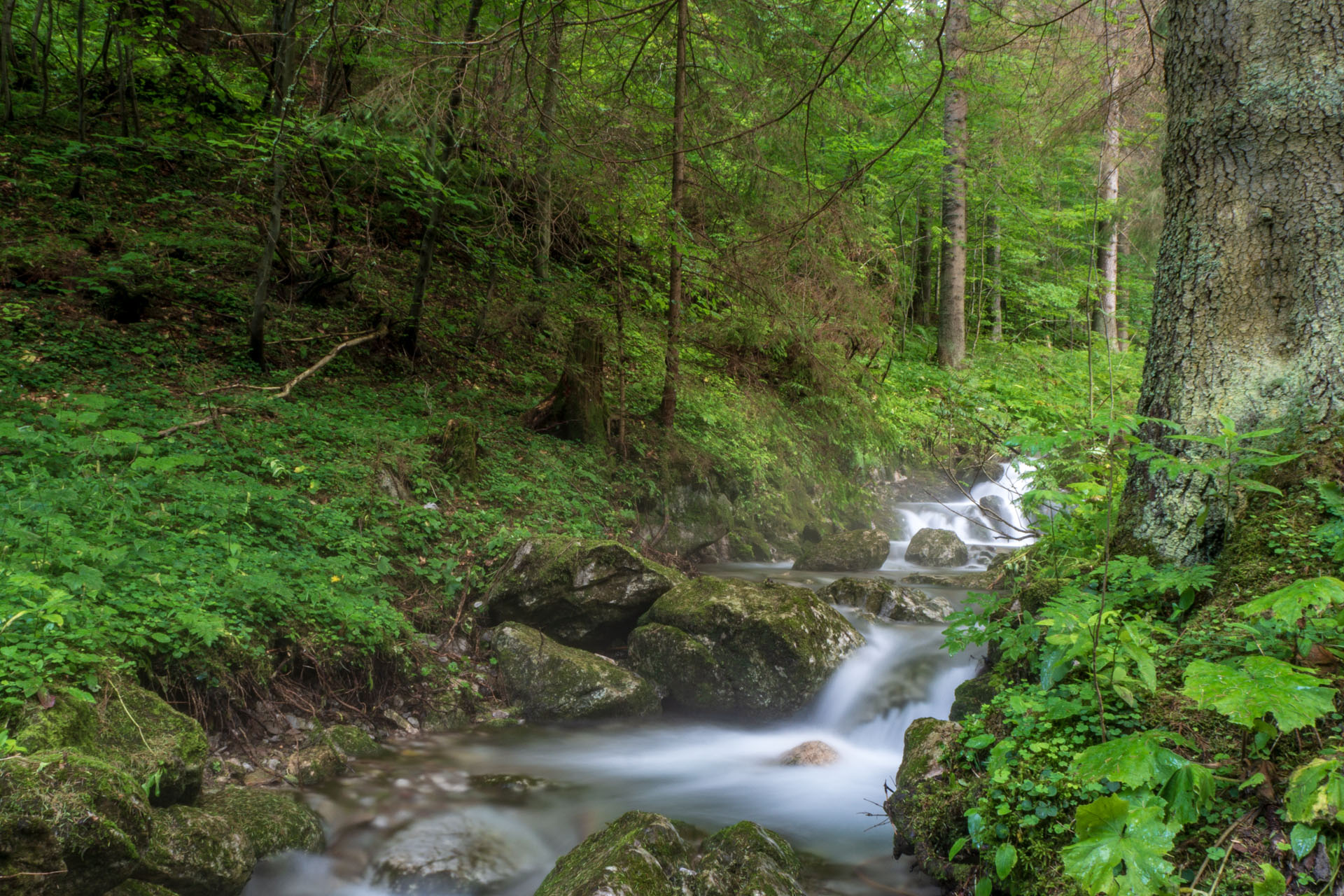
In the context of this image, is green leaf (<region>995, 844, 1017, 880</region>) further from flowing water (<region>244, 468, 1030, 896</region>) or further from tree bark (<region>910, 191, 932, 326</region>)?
tree bark (<region>910, 191, 932, 326</region>)

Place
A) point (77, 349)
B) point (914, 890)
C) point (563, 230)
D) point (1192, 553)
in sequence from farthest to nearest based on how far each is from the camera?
point (563, 230) → point (77, 349) → point (914, 890) → point (1192, 553)

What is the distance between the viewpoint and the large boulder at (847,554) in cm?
961

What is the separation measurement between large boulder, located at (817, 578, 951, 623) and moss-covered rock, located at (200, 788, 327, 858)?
517 centimetres

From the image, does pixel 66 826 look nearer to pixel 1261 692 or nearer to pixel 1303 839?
pixel 1261 692

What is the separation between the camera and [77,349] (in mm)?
7094

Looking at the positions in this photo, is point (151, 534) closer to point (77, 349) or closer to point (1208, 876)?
point (77, 349)

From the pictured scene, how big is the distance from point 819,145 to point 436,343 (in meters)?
7.79

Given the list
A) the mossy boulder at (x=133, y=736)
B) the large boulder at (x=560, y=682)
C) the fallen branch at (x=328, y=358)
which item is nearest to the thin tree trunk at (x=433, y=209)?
the fallen branch at (x=328, y=358)

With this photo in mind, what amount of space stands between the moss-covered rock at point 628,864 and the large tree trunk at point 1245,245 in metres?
2.70

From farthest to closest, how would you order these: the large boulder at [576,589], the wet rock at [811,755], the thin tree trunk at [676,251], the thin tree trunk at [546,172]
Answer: the thin tree trunk at [676,251]
the thin tree trunk at [546,172]
the large boulder at [576,589]
the wet rock at [811,755]

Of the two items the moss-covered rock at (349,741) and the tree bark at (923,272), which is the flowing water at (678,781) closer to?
the moss-covered rock at (349,741)

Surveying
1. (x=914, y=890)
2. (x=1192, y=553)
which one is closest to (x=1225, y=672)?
(x=1192, y=553)

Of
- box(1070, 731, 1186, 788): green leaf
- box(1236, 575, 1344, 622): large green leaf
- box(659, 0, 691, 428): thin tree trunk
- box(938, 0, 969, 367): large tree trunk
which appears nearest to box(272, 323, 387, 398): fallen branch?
box(659, 0, 691, 428): thin tree trunk

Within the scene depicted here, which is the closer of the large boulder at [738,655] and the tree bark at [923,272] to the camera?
the large boulder at [738,655]
